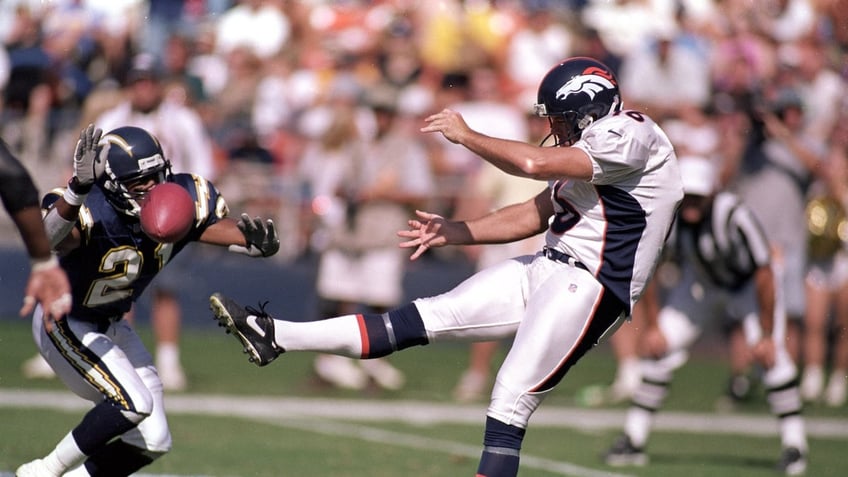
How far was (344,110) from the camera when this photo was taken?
10578 millimetres

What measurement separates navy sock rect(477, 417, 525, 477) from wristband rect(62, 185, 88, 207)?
6.05ft

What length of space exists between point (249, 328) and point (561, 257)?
4.28 feet

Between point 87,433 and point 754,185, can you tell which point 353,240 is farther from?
point 87,433

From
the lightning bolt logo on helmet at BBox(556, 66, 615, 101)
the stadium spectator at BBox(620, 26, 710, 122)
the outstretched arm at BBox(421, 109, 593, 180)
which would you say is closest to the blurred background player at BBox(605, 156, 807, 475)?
the lightning bolt logo on helmet at BBox(556, 66, 615, 101)

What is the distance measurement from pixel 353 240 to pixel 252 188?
117 inches

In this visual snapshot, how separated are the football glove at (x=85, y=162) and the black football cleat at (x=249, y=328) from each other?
67cm

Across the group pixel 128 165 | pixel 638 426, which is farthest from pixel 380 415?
pixel 128 165

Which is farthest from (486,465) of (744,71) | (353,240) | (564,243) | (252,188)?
(744,71)

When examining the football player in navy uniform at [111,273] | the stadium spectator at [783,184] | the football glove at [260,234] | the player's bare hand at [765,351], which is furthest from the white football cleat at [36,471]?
the stadium spectator at [783,184]

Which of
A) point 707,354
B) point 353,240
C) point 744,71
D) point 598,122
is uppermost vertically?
point 744,71

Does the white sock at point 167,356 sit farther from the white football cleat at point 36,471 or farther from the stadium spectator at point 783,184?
the stadium spectator at point 783,184

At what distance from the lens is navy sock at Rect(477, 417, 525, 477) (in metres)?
5.04

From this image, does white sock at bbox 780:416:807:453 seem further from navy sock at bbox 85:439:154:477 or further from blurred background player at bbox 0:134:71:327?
blurred background player at bbox 0:134:71:327

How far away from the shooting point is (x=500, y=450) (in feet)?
16.6
